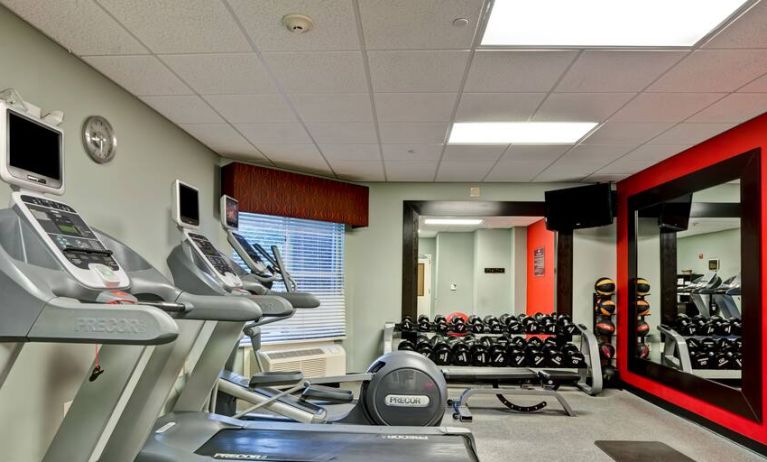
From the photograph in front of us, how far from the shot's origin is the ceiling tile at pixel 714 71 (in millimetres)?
2417

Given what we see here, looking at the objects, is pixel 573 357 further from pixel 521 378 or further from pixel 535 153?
pixel 535 153

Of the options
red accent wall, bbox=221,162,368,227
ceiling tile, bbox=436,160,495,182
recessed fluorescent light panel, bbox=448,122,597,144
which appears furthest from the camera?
ceiling tile, bbox=436,160,495,182

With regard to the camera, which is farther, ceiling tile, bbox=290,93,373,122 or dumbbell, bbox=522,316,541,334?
dumbbell, bbox=522,316,541,334

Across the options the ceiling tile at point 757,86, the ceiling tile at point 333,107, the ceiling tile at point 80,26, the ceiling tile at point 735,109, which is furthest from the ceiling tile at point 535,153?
the ceiling tile at point 80,26

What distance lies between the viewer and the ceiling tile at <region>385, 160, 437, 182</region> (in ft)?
16.0

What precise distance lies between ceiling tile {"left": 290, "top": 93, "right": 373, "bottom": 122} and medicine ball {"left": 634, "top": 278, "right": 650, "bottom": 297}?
142 inches

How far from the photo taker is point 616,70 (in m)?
2.60

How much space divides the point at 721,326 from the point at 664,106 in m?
2.56

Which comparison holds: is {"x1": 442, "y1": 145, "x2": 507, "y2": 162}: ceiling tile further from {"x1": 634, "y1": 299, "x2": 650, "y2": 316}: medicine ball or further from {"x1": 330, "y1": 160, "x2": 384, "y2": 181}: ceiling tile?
{"x1": 634, "y1": 299, "x2": 650, "y2": 316}: medicine ball

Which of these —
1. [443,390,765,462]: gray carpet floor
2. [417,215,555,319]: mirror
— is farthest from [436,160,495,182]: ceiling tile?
[417,215,555,319]: mirror

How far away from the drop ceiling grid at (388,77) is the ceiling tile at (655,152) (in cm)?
3

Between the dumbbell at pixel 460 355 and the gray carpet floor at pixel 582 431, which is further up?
the dumbbell at pixel 460 355

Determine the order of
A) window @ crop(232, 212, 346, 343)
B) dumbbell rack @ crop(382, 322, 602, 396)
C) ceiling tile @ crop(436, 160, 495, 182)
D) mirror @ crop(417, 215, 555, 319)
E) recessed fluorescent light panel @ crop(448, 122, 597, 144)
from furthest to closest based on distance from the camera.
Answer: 1. mirror @ crop(417, 215, 555, 319)
2. window @ crop(232, 212, 346, 343)
3. ceiling tile @ crop(436, 160, 495, 182)
4. dumbbell rack @ crop(382, 322, 602, 396)
5. recessed fluorescent light panel @ crop(448, 122, 597, 144)

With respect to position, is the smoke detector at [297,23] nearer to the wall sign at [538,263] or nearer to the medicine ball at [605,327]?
the medicine ball at [605,327]
